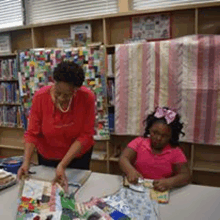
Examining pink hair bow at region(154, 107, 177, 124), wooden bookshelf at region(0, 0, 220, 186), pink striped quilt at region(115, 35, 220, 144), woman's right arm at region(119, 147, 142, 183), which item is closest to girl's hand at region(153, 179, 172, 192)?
woman's right arm at region(119, 147, 142, 183)

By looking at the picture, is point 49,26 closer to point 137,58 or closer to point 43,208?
point 137,58

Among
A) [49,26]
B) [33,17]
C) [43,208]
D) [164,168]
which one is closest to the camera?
[43,208]

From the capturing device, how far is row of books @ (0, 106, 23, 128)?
10.5 ft

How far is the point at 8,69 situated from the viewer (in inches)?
123

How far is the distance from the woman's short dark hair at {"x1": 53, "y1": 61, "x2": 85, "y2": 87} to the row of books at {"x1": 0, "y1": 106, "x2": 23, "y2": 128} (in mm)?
2081

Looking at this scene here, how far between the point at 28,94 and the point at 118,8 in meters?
1.52

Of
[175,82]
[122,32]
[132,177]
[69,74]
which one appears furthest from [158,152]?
[122,32]

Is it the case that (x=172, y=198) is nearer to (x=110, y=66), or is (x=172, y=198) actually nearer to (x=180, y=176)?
(x=180, y=176)

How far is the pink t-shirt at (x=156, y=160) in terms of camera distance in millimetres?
1456

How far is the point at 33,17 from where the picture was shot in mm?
3359

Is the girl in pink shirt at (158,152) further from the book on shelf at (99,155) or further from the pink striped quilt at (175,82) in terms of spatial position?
the book on shelf at (99,155)

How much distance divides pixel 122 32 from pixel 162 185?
2.04 m

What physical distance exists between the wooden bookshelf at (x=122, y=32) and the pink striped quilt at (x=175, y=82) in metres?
0.24

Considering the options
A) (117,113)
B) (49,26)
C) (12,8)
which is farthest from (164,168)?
(12,8)
